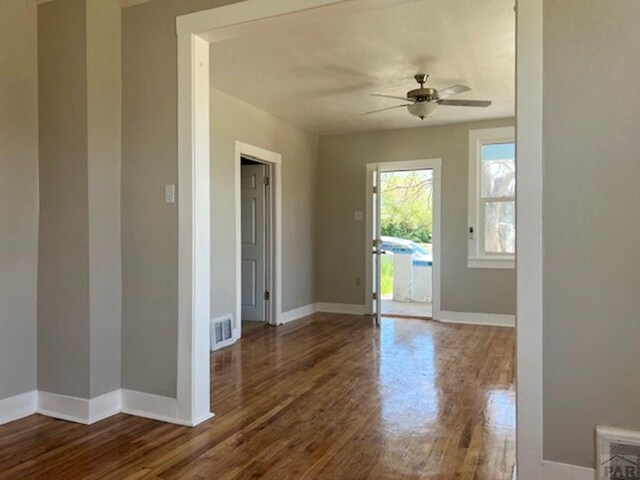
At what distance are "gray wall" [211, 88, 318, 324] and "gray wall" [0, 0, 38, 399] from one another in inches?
72.2

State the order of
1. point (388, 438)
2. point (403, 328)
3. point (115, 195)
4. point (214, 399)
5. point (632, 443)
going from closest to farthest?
point (632, 443)
point (388, 438)
point (115, 195)
point (214, 399)
point (403, 328)

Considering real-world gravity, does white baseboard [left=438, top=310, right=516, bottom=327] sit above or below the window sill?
below

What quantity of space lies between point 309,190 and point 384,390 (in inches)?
141

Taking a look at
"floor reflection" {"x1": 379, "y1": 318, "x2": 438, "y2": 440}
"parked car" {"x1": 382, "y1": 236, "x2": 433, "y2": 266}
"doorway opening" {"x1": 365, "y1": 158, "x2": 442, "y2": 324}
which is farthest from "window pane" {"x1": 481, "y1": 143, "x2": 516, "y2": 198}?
"parked car" {"x1": 382, "y1": 236, "x2": 433, "y2": 266}

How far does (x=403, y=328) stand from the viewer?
214 inches

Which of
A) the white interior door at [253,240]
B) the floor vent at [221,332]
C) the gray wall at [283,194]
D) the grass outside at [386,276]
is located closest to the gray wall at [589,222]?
the floor vent at [221,332]

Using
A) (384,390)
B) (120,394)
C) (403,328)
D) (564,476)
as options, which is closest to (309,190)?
(403,328)

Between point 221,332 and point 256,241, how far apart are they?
1402mm

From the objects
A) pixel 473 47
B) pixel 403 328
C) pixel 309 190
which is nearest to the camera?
pixel 473 47

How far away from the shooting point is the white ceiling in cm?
297

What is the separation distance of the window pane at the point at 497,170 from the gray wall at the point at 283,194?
2251 mm

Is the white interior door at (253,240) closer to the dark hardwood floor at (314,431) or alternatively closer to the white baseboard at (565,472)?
the dark hardwood floor at (314,431)

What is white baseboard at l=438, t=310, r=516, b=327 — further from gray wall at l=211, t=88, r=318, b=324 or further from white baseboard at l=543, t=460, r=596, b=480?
white baseboard at l=543, t=460, r=596, b=480

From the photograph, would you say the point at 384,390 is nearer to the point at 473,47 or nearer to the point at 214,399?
the point at 214,399
